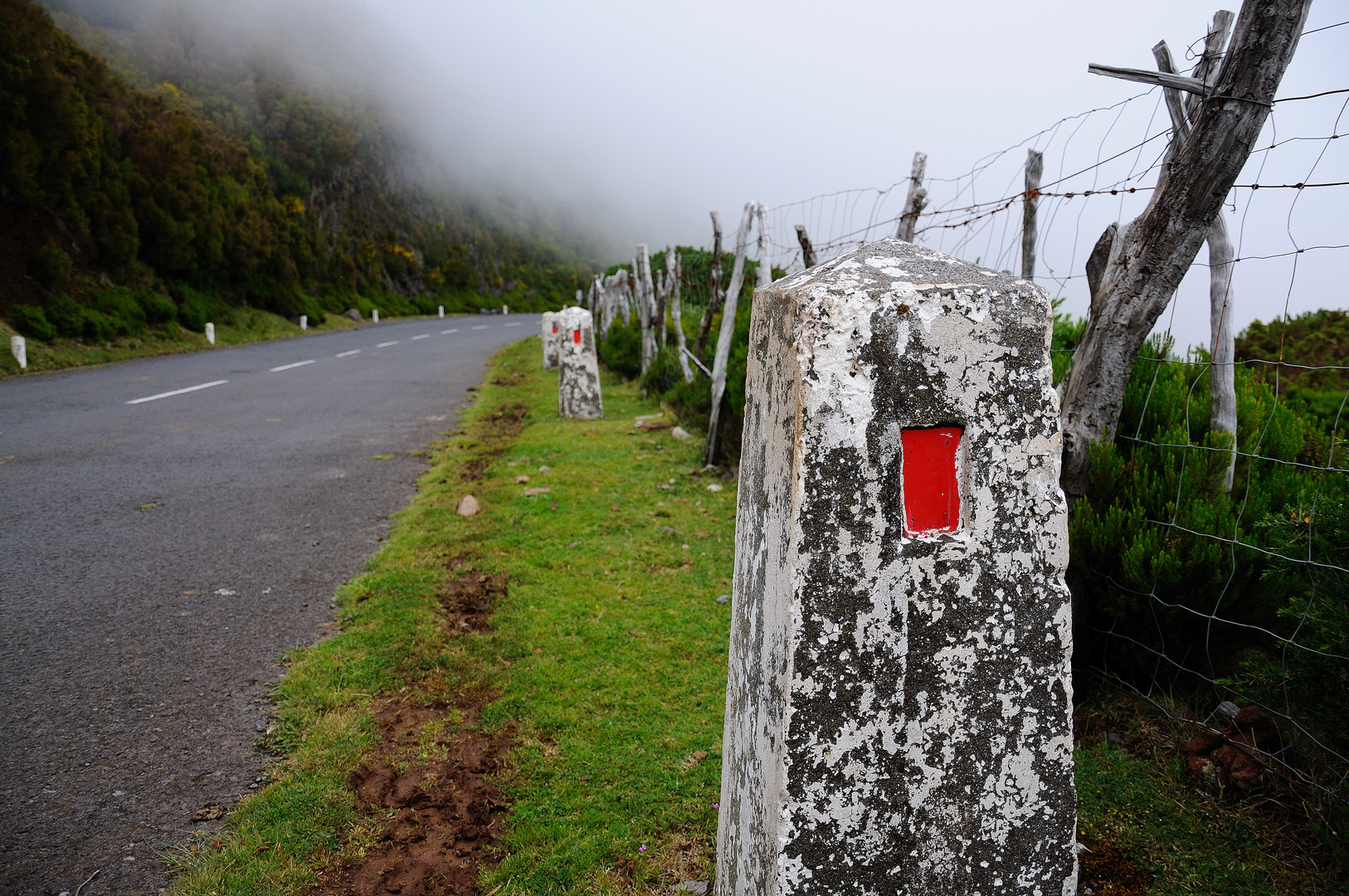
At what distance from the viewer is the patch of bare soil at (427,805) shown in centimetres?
232

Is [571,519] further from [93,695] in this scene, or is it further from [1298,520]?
[1298,520]

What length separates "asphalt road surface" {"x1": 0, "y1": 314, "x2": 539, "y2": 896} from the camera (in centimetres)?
251

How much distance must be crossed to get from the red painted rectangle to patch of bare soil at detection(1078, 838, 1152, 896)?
1314 mm

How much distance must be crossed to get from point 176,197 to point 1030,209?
2032cm

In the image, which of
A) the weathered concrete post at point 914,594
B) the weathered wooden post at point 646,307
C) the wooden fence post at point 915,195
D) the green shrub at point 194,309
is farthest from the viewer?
the green shrub at point 194,309

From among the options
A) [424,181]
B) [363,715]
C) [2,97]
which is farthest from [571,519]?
[424,181]

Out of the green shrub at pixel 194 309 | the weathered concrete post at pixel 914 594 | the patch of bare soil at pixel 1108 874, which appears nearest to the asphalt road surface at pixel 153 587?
the weathered concrete post at pixel 914 594

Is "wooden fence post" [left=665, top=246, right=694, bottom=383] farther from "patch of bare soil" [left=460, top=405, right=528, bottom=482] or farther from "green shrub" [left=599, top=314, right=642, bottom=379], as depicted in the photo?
"patch of bare soil" [left=460, top=405, right=528, bottom=482]

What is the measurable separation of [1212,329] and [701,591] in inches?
108

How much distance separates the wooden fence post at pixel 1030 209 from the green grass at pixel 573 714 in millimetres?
2297

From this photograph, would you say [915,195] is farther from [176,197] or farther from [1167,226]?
[176,197]

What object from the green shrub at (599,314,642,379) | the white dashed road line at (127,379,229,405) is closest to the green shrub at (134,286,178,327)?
the white dashed road line at (127,379,229,405)

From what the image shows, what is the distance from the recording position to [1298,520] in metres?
2.19

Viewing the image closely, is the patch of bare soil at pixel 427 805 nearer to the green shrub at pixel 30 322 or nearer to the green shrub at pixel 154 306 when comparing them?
the green shrub at pixel 30 322
